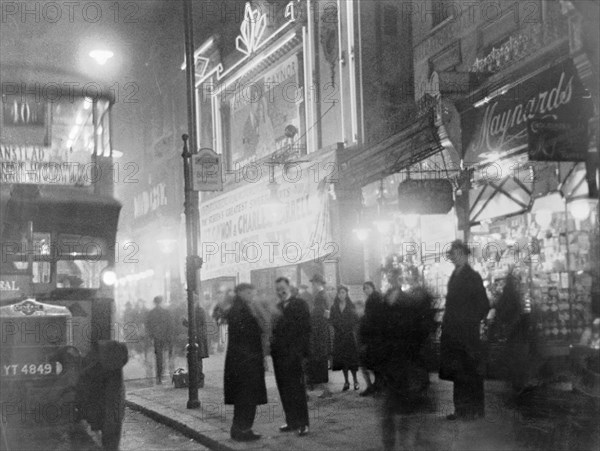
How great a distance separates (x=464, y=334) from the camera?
10.2m

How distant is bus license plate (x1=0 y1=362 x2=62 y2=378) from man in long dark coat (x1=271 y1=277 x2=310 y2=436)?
2541 mm

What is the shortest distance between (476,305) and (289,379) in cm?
229

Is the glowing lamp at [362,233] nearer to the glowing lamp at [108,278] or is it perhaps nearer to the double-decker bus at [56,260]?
the double-decker bus at [56,260]

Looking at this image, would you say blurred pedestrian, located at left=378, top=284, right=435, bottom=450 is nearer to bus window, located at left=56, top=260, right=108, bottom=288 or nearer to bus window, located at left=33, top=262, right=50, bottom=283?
bus window, located at left=56, top=260, right=108, bottom=288

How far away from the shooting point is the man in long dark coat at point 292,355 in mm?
10422

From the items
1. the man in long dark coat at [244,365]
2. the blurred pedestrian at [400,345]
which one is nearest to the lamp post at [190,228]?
the man in long dark coat at [244,365]

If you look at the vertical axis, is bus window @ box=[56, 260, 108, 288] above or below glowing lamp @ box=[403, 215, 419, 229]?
below

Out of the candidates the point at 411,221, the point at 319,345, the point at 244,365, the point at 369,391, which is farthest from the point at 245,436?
the point at 411,221

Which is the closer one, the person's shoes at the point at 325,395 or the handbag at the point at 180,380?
the person's shoes at the point at 325,395

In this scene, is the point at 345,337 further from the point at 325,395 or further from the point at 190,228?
the point at 190,228

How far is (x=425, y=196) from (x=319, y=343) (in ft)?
10.8

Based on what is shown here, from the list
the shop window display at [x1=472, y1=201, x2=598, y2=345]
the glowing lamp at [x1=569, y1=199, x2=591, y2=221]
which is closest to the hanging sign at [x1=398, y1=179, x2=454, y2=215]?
the shop window display at [x1=472, y1=201, x2=598, y2=345]

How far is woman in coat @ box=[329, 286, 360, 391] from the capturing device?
49.2 feet

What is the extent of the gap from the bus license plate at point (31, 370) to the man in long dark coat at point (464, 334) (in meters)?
4.48
